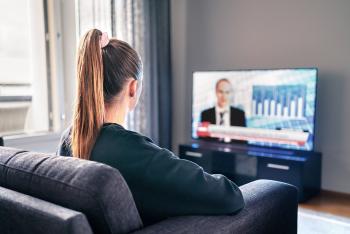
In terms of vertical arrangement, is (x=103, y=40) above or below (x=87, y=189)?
above

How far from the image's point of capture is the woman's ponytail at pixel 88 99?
1.10 meters

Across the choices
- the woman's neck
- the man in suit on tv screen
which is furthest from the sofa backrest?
the man in suit on tv screen

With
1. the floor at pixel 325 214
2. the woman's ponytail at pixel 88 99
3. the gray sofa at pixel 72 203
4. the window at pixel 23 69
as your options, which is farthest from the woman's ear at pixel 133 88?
the window at pixel 23 69

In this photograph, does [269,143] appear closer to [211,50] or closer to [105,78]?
[211,50]

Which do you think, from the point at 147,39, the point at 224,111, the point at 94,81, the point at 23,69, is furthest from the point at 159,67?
the point at 94,81

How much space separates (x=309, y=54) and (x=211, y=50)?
1061 mm

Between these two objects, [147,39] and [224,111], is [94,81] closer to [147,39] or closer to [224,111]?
[224,111]

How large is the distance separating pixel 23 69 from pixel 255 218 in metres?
2.50

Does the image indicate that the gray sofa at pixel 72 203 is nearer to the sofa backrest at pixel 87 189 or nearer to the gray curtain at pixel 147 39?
the sofa backrest at pixel 87 189

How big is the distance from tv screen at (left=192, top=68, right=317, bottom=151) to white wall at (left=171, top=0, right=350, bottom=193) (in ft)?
0.95

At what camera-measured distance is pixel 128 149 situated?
991 millimetres

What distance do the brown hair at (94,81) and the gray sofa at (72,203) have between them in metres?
0.14

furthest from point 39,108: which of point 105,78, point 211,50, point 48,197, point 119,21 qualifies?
point 48,197

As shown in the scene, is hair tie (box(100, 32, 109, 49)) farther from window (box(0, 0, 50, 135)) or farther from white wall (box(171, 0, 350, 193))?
white wall (box(171, 0, 350, 193))
